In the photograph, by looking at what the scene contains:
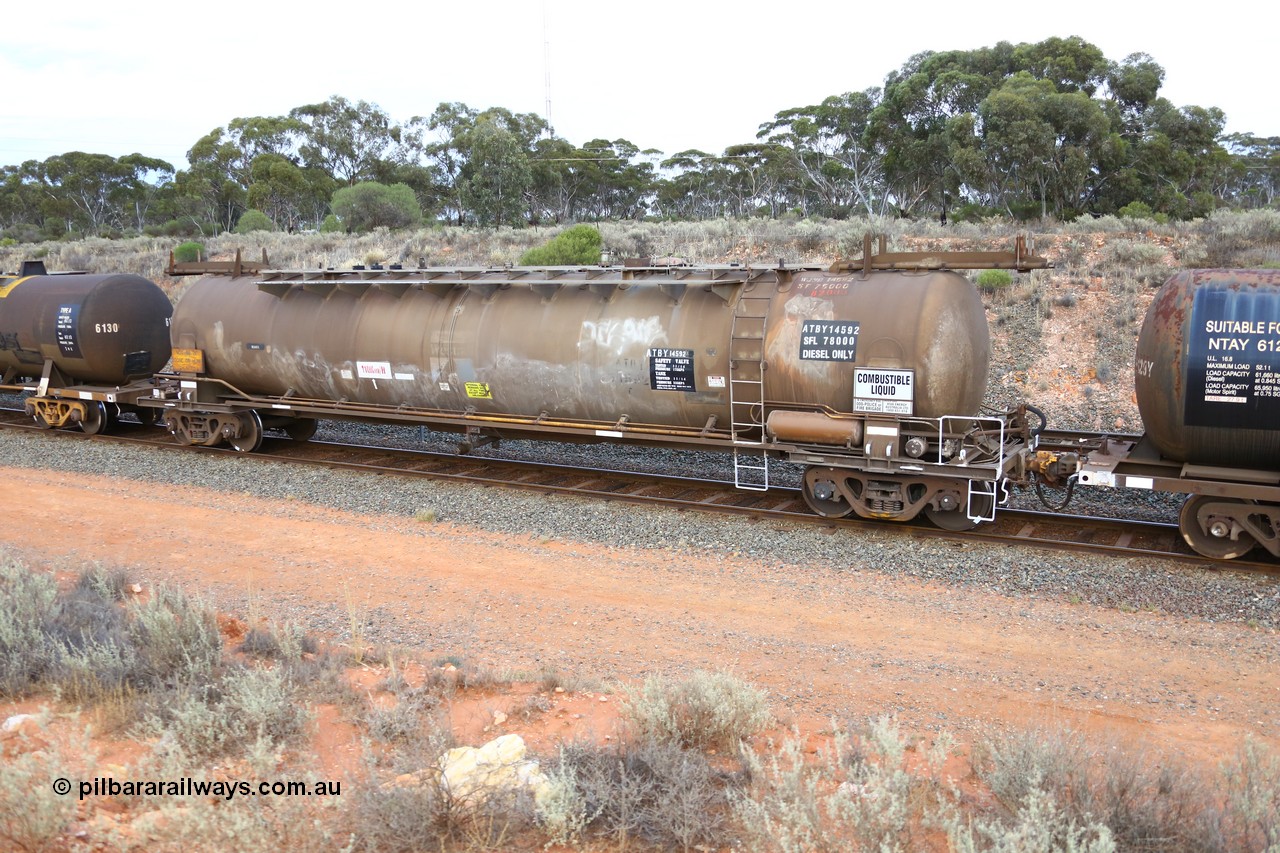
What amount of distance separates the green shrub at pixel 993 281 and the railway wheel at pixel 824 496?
1381 cm

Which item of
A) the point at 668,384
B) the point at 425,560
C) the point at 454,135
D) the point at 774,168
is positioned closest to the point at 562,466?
the point at 668,384

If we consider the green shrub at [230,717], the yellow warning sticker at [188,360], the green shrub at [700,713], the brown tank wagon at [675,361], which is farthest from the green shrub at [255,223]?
the green shrub at [700,713]

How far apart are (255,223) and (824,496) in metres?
52.5

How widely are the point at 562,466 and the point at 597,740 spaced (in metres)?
9.55

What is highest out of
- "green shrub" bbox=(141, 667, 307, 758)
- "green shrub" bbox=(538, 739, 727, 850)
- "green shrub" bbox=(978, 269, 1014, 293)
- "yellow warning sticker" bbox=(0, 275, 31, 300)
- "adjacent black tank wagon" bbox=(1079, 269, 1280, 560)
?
"yellow warning sticker" bbox=(0, 275, 31, 300)

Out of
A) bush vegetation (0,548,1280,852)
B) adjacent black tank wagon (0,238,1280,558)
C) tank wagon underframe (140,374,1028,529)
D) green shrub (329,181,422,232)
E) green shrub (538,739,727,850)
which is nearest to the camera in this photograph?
bush vegetation (0,548,1280,852)

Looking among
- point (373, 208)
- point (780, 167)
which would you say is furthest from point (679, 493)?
point (780, 167)

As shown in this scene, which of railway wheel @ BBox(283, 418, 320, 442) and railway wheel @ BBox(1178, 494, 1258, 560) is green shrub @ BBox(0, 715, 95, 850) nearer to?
railway wheel @ BBox(1178, 494, 1258, 560)

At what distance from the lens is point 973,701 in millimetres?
7895

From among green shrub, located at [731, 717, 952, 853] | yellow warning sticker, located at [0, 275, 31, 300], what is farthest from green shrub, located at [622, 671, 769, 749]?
yellow warning sticker, located at [0, 275, 31, 300]

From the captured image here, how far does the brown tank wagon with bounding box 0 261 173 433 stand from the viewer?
63.6 feet

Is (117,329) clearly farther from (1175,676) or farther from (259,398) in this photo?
(1175,676)

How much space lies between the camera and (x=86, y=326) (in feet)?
63.1

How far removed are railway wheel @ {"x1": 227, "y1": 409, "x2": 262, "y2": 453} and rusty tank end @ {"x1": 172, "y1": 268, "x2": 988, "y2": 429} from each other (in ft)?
1.74
